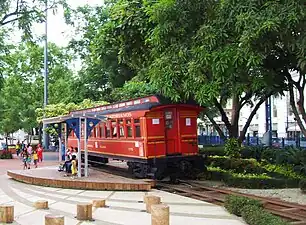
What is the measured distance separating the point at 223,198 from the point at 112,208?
10.6ft

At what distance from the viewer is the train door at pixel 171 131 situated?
54.8 feet

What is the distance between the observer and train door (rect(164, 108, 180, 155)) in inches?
658

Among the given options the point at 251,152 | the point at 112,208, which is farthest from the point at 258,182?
the point at 251,152

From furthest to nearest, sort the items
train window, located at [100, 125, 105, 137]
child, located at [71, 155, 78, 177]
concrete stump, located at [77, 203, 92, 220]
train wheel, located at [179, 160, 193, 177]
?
train window, located at [100, 125, 105, 137] < child, located at [71, 155, 78, 177] < train wheel, located at [179, 160, 193, 177] < concrete stump, located at [77, 203, 92, 220]

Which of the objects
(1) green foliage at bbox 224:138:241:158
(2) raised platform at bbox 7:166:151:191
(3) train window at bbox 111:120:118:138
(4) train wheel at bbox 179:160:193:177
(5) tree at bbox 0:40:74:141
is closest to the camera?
(2) raised platform at bbox 7:166:151:191

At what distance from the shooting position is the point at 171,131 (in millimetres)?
16828

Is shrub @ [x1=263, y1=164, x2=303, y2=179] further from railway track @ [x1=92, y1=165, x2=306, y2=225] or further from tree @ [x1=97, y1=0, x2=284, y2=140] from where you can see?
tree @ [x1=97, y1=0, x2=284, y2=140]

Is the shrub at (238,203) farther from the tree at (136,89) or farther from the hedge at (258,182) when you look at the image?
the tree at (136,89)

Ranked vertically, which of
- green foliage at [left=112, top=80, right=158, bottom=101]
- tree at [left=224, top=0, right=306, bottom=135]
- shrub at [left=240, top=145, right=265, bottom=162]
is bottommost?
shrub at [left=240, top=145, right=265, bottom=162]

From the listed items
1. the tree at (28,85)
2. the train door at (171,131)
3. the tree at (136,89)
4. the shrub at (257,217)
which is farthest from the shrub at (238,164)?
the tree at (28,85)

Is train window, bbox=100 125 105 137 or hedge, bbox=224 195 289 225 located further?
train window, bbox=100 125 105 137

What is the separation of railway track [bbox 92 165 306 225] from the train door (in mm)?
1279

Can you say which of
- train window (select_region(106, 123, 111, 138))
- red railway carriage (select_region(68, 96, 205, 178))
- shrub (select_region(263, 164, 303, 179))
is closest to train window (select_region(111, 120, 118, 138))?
red railway carriage (select_region(68, 96, 205, 178))

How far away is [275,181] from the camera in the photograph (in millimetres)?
15438
